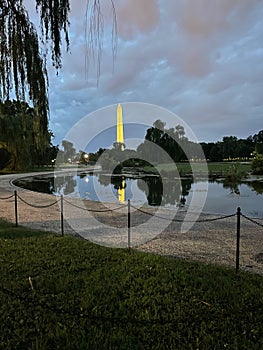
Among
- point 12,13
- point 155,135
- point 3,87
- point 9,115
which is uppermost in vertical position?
point 155,135

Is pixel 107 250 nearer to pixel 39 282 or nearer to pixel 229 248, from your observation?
pixel 39 282

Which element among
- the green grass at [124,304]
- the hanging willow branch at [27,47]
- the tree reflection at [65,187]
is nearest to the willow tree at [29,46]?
the hanging willow branch at [27,47]

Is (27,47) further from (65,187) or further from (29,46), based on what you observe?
(65,187)

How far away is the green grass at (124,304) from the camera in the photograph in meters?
2.58

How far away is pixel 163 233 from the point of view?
712 cm

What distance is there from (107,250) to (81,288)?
5.83ft

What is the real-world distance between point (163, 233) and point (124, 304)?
13.2 feet

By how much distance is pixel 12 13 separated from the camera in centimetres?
371

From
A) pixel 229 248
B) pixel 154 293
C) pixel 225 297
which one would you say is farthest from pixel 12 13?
pixel 229 248

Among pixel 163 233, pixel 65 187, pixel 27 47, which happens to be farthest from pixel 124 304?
pixel 65 187

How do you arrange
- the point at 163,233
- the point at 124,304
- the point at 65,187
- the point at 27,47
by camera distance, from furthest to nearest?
the point at 65,187
the point at 163,233
the point at 27,47
the point at 124,304

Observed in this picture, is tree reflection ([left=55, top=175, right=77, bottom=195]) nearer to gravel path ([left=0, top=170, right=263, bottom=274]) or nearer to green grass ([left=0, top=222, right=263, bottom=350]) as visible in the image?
gravel path ([left=0, top=170, right=263, bottom=274])

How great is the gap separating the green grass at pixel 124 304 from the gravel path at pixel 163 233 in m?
0.87

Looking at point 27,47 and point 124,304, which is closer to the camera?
point 124,304
